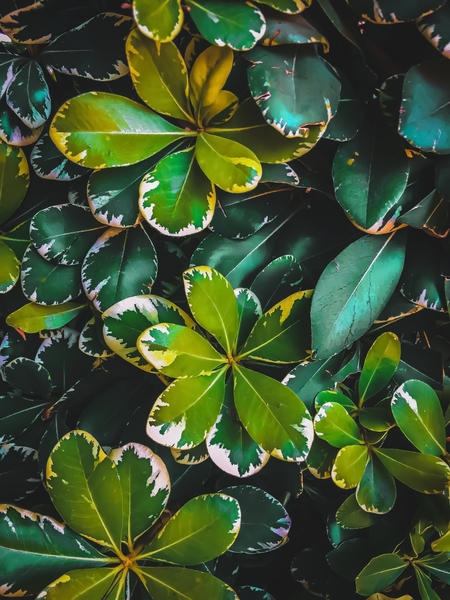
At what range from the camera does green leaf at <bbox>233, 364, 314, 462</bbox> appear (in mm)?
513

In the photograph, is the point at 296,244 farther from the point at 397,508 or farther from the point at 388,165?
A: the point at 397,508

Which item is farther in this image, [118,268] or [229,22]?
[118,268]

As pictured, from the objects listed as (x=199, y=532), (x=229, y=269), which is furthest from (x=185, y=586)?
(x=229, y=269)

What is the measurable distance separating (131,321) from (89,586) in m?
0.31

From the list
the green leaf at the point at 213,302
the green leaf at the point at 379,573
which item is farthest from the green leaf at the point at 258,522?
the green leaf at the point at 213,302

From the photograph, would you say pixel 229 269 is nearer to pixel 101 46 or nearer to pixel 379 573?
pixel 101 46

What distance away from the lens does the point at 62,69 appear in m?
0.54

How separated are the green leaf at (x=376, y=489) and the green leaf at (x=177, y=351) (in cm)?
24

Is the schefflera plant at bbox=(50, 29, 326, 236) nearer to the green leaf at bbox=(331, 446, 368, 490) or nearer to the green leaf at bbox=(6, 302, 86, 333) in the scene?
the green leaf at bbox=(6, 302, 86, 333)

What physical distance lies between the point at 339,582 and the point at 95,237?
60cm

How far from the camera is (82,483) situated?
56cm

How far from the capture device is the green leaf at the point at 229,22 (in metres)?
0.42

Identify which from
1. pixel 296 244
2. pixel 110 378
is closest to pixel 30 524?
pixel 110 378

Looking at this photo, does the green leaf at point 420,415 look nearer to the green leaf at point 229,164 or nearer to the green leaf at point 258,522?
the green leaf at point 258,522
